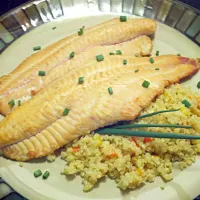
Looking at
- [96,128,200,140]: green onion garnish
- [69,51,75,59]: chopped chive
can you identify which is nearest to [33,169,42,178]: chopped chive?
[96,128,200,140]: green onion garnish

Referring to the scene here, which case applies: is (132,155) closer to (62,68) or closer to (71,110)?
(71,110)

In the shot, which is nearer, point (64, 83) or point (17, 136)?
point (17, 136)

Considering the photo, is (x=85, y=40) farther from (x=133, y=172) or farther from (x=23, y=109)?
(x=133, y=172)

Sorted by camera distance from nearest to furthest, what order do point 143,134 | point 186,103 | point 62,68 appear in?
point 143,134 → point 186,103 → point 62,68

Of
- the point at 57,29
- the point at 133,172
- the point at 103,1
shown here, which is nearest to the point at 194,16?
the point at 103,1

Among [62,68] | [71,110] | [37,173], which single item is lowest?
[37,173]

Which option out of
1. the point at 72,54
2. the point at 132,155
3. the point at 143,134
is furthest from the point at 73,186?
the point at 72,54

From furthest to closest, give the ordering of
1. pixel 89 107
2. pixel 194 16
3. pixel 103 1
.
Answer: pixel 103 1, pixel 194 16, pixel 89 107

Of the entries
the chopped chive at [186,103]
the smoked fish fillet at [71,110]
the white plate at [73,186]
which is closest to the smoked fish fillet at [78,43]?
the smoked fish fillet at [71,110]

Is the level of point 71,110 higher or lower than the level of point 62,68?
lower
